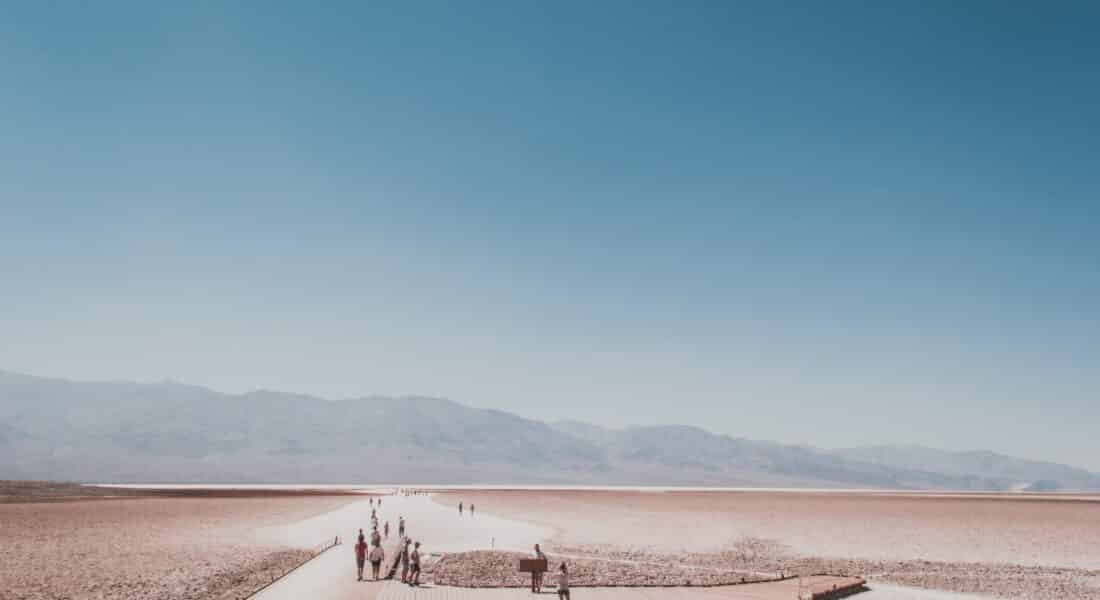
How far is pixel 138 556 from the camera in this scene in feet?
131

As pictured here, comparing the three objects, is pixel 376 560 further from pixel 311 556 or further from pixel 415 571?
pixel 311 556

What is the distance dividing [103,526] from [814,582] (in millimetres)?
51034

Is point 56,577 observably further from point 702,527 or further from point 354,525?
point 702,527

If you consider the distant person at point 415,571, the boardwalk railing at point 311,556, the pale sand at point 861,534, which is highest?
the distant person at point 415,571

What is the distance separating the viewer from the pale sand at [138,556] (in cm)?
3047

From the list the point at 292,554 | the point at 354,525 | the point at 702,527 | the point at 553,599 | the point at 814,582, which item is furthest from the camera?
the point at 702,527

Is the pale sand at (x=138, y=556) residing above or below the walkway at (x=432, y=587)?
below

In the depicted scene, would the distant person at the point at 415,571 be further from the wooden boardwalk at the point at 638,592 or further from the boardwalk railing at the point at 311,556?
the boardwalk railing at the point at 311,556

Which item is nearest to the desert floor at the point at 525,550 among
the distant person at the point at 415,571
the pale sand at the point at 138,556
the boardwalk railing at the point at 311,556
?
the pale sand at the point at 138,556

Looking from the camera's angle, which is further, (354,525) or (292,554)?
(354,525)

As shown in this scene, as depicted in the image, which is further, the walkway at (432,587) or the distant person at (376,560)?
the distant person at (376,560)

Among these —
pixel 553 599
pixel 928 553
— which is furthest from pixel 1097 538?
pixel 553 599

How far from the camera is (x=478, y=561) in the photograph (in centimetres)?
3512

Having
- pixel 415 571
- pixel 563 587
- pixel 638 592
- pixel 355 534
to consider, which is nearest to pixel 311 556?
pixel 355 534
